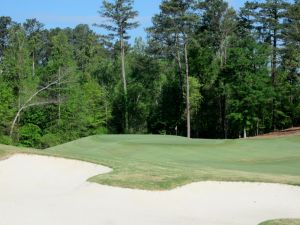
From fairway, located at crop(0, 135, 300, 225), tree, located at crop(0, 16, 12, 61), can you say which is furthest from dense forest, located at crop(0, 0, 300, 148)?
fairway, located at crop(0, 135, 300, 225)

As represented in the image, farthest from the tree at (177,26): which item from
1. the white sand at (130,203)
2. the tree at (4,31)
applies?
the white sand at (130,203)

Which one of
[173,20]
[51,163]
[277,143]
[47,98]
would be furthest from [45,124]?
[51,163]

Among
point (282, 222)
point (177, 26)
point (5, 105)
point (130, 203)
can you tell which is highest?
point (177, 26)

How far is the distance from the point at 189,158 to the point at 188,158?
52 mm

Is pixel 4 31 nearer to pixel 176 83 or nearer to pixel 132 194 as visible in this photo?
pixel 176 83

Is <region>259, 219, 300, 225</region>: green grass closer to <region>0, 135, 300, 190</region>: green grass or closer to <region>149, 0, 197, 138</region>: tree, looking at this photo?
<region>0, 135, 300, 190</region>: green grass

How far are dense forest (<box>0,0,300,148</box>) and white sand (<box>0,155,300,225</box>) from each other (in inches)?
1285

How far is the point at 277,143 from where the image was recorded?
2909cm

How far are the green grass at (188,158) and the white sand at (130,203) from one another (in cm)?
80

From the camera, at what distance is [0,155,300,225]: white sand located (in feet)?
33.1

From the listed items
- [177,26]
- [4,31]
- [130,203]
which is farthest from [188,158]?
[4,31]

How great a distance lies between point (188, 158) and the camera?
2362 centimetres

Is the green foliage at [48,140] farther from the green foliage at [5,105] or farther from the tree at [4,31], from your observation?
the tree at [4,31]

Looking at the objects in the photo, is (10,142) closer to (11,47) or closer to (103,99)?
(11,47)
